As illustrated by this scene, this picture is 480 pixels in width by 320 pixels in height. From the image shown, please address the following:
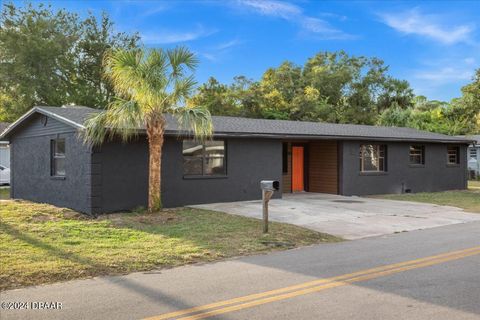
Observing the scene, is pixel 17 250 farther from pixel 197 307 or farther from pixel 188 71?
pixel 188 71

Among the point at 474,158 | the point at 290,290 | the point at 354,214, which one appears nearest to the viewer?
the point at 290,290

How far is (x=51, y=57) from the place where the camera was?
107 ft

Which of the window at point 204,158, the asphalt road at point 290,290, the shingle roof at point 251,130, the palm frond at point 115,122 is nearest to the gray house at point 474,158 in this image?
the shingle roof at point 251,130

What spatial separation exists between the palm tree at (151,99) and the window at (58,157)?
2.92m

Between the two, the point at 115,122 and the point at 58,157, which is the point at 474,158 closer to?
the point at 58,157

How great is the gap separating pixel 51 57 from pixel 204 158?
73.1ft

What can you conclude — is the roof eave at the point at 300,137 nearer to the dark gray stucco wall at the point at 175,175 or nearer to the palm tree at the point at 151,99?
the dark gray stucco wall at the point at 175,175

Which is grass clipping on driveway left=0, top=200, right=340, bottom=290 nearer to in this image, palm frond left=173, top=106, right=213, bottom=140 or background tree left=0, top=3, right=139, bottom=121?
palm frond left=173, top=106, right=213, bottom=140

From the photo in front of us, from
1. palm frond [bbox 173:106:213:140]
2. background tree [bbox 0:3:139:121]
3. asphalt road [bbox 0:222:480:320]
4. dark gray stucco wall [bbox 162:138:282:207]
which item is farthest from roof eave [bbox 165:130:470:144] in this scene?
background tree [bbox 0:3:139:121]

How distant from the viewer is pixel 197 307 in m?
4.90

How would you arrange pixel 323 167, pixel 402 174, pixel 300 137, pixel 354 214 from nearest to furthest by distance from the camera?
pixel 354 214 < pixel 300 137 < pixel 323 167 < pixel 402 174

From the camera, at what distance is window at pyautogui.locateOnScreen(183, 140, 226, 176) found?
49.1ft

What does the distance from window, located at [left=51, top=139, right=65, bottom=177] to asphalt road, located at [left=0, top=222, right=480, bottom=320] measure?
9.60 meters

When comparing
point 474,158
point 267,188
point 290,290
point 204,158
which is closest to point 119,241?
point 267,188
